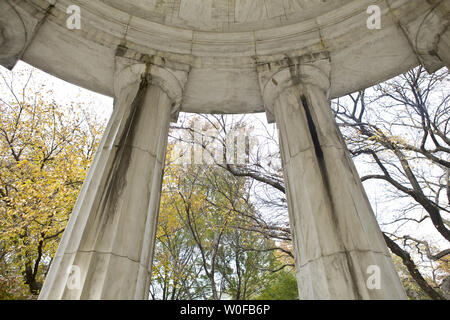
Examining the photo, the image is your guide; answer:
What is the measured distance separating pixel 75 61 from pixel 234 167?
2507cm

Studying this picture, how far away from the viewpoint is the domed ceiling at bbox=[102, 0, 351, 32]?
15.9 meters

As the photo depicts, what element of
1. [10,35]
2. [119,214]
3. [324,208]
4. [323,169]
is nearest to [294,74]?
[323,169]

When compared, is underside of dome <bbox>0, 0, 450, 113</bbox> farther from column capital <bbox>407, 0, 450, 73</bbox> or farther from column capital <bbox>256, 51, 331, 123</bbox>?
column capital <bbox>256, 51, 331, 123</bbox>

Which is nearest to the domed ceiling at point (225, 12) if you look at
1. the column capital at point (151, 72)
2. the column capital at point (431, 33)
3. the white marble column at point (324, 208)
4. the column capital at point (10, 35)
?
the column capital at point (151, 72)

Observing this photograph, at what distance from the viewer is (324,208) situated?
9469mm

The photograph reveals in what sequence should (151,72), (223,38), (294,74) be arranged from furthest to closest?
(223,38) → (151,72) → (294,74)

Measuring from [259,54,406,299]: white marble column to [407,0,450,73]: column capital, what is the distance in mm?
4920

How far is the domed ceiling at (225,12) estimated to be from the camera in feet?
52.1

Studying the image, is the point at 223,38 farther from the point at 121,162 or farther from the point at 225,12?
the point at 121,162

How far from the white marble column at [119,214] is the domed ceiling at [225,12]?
18.9 ft

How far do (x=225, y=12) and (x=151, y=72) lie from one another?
6.46 m

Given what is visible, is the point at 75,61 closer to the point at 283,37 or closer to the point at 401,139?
the point at 283,37

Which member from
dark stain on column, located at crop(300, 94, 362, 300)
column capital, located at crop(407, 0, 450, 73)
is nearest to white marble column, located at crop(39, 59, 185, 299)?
dark stain on column, located at crop(300, 94, 362, 300)

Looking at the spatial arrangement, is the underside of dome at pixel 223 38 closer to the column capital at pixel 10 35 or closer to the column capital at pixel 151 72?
the column capital at pixel 10 35
